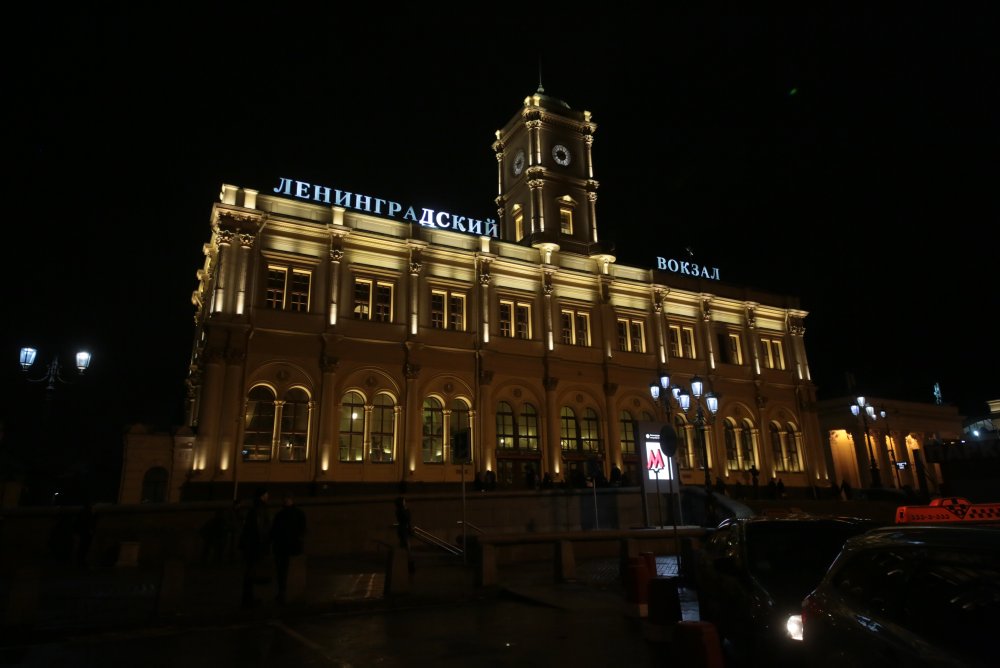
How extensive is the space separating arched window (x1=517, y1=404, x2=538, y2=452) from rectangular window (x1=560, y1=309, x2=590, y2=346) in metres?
5.13

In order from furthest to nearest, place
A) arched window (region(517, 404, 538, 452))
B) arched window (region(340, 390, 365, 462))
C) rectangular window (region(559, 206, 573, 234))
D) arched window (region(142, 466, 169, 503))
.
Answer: rectangular window (region(559, 206, 573, 234)), arched window (region(517, 404, 538, 452)), arched window (region(340, 390, 365, 462)), arched window (region(142, 466, 169, 503))

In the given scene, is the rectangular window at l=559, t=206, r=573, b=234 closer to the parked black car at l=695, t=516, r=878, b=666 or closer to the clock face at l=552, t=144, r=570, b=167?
the clock face at l=552, t=144, r=570, b=167

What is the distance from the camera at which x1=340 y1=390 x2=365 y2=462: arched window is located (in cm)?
2938

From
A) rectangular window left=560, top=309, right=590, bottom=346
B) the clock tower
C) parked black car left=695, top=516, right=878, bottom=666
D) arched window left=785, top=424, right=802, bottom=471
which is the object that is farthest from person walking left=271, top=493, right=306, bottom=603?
arched window left=785, top=424, right=802, bottom=471

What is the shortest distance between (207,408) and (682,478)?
26053 millimetres

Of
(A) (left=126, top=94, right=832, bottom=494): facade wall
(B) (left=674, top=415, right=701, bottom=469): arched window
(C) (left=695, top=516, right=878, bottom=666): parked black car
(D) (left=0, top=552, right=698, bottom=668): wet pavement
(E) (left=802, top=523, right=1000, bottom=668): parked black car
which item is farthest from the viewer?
(B) (left=674, top=415, right=701, bottom=469): arched window

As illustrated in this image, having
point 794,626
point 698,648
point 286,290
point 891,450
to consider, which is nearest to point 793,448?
point 891,450

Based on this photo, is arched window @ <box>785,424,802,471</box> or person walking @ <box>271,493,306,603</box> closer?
person walking @ <box>271,493,306,603</box>

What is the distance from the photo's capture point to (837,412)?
47031 mm

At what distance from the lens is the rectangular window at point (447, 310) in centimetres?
A: 3369

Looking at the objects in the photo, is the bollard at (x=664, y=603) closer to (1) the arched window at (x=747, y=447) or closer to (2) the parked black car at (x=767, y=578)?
(2) the parked black car at (x=767, y=578)

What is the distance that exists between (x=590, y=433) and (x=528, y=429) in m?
4.16

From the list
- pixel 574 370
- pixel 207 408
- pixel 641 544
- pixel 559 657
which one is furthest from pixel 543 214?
pixel 559 657

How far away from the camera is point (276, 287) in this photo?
30.2 metres
